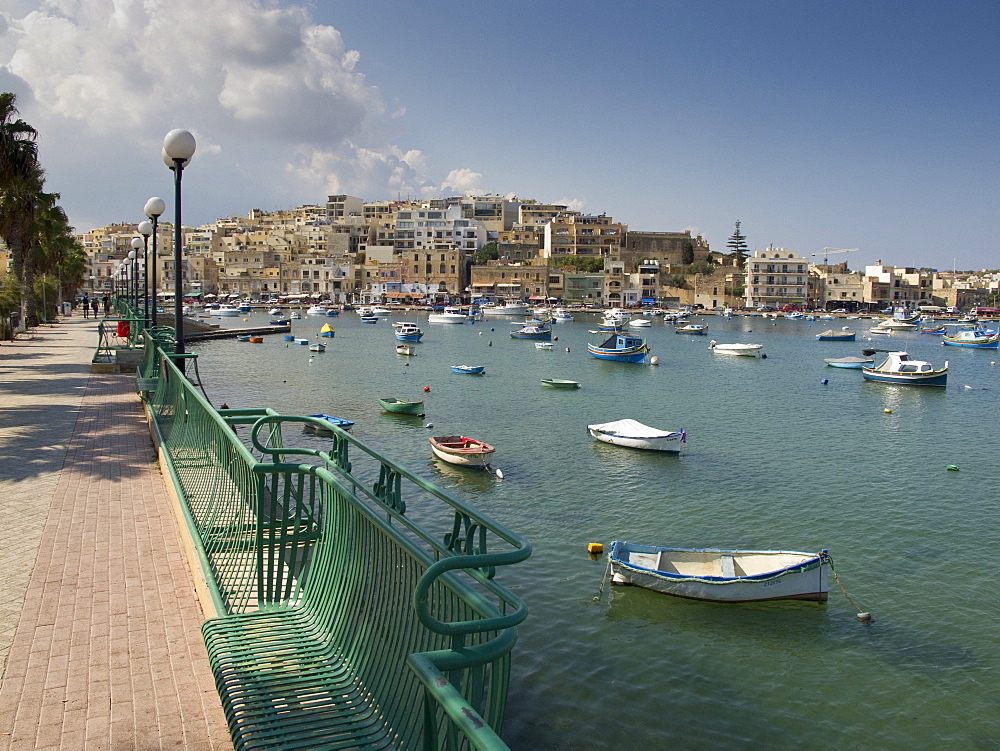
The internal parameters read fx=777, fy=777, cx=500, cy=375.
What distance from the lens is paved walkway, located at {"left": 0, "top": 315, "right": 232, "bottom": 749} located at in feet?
16.8

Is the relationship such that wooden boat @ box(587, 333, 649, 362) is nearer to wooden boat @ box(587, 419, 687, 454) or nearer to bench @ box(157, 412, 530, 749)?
wooden boat @ box(587, 419, 687, 454)

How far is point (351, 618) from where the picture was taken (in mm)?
4820

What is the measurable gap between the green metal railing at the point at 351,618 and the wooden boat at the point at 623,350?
168 ft

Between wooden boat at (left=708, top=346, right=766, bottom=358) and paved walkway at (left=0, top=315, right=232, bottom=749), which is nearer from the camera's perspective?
paved walkway at (left=0, top=315, right=232, bottom=749)

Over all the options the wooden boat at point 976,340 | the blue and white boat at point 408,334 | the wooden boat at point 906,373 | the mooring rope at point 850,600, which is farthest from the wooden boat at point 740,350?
the mooring rope at point 850,600

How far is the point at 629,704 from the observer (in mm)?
10289

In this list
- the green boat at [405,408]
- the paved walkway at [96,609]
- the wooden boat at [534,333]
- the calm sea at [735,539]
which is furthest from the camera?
the wooden boat at [534,333]

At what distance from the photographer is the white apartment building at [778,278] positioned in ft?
486

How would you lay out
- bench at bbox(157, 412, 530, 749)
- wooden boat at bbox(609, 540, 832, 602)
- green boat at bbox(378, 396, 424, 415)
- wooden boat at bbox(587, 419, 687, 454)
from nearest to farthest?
bench at bbox(157, 412, 530, 749)
wooden boat at bbox(609, 540, 832, 602)
wooden boat at bbox(587, 419, 687, 454)
green boat at bbox(378, 396, 424, 415)

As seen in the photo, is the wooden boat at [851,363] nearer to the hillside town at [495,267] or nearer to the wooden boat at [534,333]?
the wooden boat at [534,333]

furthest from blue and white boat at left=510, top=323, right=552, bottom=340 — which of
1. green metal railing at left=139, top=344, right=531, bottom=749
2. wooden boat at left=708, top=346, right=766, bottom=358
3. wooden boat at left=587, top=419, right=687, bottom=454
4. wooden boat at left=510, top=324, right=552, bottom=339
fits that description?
green metal railing at left=139, top=344, right=531, bottom=749

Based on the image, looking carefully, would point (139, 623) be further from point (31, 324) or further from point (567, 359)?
point (567, 359)

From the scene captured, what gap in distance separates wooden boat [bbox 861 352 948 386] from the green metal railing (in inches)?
1920

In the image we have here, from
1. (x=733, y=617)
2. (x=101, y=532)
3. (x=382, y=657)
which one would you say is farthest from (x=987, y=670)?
(x=101, y=532)
